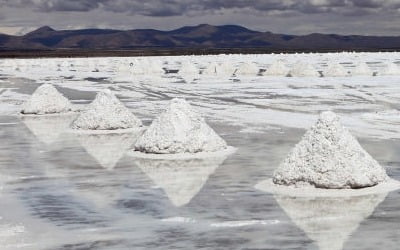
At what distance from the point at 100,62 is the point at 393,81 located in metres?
65.4

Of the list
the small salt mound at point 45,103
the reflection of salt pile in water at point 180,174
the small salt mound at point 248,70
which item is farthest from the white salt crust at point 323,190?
the small salt mound at point 248,70

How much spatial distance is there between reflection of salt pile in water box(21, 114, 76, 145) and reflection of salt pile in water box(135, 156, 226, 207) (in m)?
5.75

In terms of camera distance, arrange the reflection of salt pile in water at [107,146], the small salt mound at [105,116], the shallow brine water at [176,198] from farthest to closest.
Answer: the small salt mound at [105,116], the reflection of salt pile in water at [107,146], the shallow brine water at [176,198]

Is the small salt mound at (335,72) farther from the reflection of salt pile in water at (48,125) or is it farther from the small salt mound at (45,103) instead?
the reflection of salt pile in water at (48,125)

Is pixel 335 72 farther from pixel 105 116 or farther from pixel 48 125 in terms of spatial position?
pixel 105 116

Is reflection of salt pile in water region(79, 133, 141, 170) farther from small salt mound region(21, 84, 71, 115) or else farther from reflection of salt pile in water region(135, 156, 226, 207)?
small salt mound region(21, 84, 71, 115)

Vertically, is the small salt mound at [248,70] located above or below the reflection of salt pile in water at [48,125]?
below

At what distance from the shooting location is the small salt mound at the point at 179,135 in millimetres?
18625

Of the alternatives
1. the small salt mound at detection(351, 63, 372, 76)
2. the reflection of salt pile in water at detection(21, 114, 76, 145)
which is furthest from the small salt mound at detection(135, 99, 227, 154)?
the small salt mound at detection(351, 63, 372, 76)

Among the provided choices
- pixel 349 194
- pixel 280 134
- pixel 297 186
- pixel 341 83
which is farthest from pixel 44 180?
pixel 341 83

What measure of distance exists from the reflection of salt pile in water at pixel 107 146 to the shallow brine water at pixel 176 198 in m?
0.03

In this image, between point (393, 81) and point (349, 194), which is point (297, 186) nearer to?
point (349, 194)

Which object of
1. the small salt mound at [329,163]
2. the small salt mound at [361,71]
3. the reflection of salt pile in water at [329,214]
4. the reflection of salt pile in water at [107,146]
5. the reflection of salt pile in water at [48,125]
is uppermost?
the small salt mound at [329,163]

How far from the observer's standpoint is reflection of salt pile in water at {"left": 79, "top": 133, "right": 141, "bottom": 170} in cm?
1828
